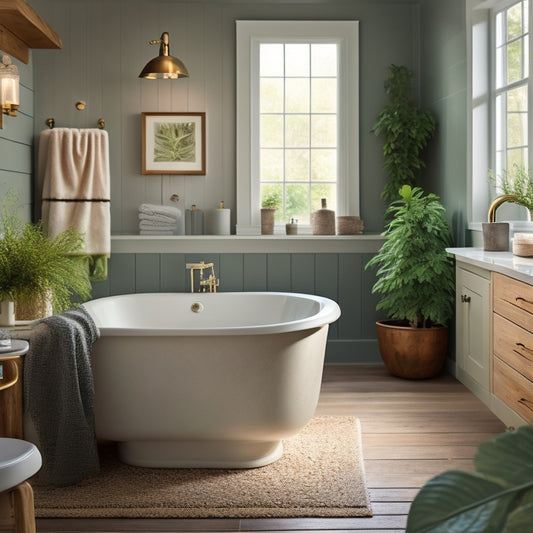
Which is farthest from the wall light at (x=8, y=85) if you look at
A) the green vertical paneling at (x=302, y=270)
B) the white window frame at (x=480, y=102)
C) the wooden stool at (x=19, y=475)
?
the white window frame at (x=480, y=102)

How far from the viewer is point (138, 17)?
5148 millimetres

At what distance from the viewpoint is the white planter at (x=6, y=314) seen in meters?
3.07

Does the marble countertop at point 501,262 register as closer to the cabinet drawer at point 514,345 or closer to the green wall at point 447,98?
the cabinet drawer at point 514,345

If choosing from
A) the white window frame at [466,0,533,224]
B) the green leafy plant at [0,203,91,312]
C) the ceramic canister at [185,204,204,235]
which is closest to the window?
the white window frame at [466,0,533,224]

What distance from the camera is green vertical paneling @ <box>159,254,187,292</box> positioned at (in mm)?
5086

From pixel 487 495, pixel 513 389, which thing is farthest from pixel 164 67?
pixel 487 495

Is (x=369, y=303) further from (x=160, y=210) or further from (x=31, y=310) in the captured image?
(x=31, y=310)

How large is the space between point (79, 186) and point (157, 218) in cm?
58

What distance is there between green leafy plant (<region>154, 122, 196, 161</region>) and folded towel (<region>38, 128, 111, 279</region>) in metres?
0.42

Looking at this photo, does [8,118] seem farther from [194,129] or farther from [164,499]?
[164,499]

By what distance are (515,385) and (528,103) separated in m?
1.56

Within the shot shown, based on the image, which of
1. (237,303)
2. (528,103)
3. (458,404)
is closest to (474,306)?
(458,404)

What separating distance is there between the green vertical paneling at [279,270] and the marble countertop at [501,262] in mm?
1307

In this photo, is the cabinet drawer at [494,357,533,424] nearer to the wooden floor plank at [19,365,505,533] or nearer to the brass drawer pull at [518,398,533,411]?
the brass drawer pull at [518,398,533,411]
